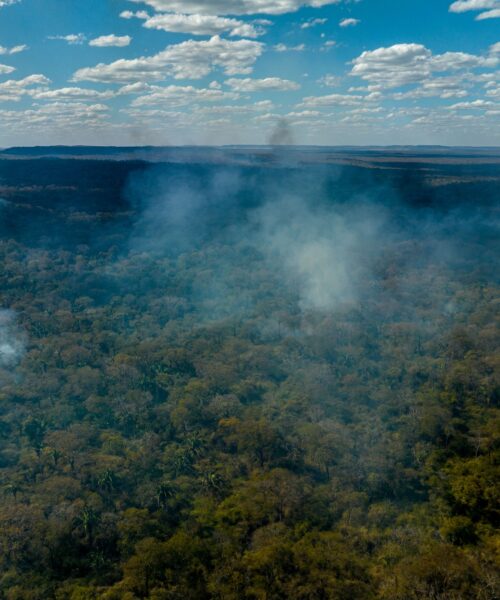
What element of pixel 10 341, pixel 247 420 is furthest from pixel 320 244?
pixel 247 420

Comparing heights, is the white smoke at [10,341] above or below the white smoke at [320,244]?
below

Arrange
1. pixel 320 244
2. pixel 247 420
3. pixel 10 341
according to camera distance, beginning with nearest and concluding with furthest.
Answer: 1. pixel 247 420
2. pixel 10 341
3. pixel 320 244

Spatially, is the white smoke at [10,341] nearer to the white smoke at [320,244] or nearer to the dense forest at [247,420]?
the dense forest at [247,420]

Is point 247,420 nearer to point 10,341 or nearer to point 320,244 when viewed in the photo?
point 10,341

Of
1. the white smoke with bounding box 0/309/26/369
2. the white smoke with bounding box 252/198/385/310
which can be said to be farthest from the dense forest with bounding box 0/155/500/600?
the white smoke with bounding box 252/198/385/310

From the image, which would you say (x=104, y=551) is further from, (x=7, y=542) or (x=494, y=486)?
(x=494, y=486)

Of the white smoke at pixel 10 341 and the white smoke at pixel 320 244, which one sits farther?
the white smoke at pixel 320 244

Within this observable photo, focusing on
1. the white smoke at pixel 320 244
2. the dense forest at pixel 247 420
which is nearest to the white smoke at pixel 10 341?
the dense forest at pixel 247 420

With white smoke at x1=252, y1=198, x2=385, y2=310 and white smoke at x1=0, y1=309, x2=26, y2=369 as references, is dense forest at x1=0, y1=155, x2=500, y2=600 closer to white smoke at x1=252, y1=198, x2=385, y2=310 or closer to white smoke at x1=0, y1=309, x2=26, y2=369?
white smoke at x1=0, y1=309, x2=26, y2=369
